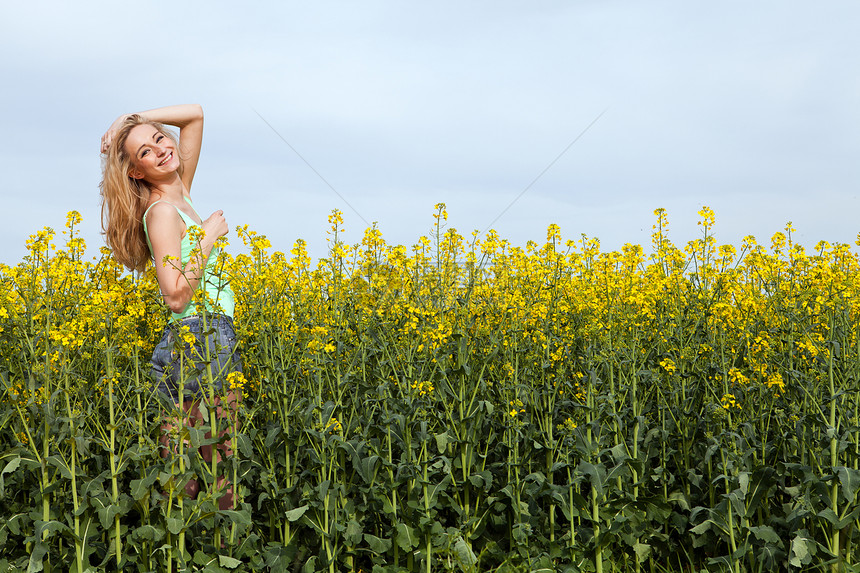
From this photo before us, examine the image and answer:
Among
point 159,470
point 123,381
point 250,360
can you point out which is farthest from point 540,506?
point 123,381

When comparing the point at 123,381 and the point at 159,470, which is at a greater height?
the point at 123,381

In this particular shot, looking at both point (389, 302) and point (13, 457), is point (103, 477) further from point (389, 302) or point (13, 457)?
point (389, 302)

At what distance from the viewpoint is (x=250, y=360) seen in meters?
4.54

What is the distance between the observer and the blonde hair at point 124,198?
474cm

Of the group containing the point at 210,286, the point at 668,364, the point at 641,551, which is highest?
the point at 210,286

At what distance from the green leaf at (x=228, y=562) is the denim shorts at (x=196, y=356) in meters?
0.92

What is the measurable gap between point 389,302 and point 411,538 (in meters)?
1.43

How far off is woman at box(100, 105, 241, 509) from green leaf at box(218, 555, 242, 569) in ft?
1.19

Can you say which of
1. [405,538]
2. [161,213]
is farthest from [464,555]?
[161,213]

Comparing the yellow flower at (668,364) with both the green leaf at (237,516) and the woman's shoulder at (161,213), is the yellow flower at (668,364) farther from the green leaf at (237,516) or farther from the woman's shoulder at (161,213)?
the woman's shoulder at (161,213)

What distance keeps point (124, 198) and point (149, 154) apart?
13.5 inches

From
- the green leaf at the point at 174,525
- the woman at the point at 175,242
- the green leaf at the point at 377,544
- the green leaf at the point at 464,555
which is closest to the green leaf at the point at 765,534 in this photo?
the green leaf at the point at 464,555

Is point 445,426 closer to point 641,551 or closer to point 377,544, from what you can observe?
point 377,544

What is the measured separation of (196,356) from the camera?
13.5 ft
